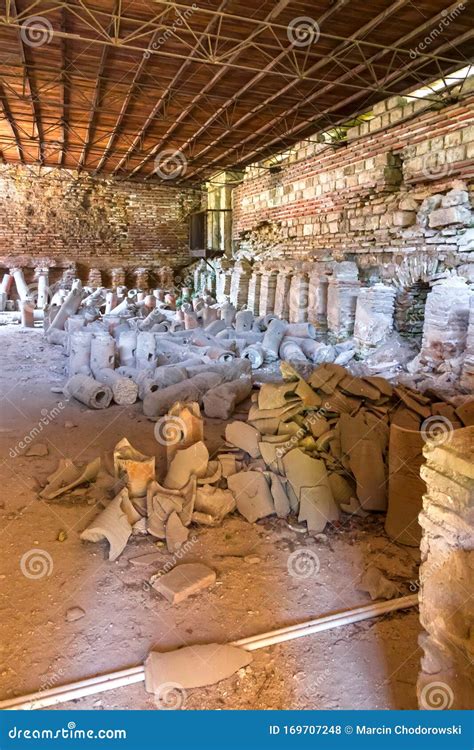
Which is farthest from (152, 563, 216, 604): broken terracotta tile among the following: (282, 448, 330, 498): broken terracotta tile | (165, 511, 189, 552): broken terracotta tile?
(282, 448, 330, 498): broken terracotta tile

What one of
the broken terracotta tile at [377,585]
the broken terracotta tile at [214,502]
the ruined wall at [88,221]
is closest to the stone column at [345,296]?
the broken terracotta tile at [214,502]

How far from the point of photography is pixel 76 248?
2092 centimetres

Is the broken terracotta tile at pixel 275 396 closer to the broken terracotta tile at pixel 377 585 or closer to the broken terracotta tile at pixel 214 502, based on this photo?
Answer: the broken terracotta tile at pixel 214 502

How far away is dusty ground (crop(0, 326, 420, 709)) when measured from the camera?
259cm

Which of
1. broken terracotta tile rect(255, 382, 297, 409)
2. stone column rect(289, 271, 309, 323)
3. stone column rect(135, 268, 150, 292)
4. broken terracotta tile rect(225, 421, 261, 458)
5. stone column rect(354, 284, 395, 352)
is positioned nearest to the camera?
broken terracotta tile rect(225, 421, 261, 458)

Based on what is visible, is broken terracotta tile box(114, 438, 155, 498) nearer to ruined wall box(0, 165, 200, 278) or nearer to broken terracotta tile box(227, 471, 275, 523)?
broken terracotta tile box(227, 471, 275, 523)

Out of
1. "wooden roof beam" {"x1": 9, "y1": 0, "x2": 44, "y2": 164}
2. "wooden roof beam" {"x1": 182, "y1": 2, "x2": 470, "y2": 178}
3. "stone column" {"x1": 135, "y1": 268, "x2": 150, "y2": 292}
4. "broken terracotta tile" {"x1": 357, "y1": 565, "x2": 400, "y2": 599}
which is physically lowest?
"broken terracotta tile" {"x1": 357, "y1": 565, "x2": 400, "y2": 599}

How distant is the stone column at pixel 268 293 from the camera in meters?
13.7

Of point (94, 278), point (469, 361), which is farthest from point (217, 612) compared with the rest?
point (94, 278)

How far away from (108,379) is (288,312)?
6.41 m

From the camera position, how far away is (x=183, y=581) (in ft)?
11.1

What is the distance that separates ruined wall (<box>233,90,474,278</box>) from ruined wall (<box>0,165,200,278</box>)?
795 centimetres

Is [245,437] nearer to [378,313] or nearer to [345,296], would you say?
[378,313]

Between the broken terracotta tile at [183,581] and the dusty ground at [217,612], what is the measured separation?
69mm
